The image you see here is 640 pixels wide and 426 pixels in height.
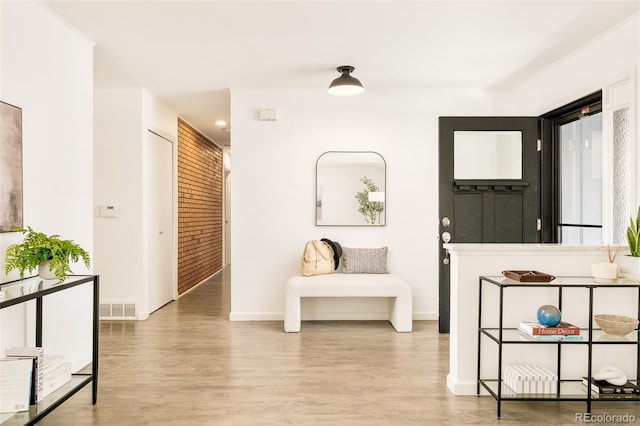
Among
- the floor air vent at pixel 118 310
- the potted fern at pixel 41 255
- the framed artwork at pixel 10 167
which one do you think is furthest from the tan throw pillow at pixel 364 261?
the framed artwork at pixel 10 167

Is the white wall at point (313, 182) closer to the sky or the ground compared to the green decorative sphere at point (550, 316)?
closer to the sky

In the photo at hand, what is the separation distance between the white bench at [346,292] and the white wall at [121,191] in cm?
176

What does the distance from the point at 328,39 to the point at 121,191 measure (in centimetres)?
293

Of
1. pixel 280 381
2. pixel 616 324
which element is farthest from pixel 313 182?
pixel 616 324

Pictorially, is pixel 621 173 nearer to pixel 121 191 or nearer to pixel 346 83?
pixel 346 83

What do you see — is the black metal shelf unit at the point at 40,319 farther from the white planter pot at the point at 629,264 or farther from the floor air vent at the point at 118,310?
the white planter pot at the point at 629,264

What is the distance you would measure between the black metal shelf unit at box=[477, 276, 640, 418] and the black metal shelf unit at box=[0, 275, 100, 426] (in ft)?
8.04

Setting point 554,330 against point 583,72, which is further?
point 583,72

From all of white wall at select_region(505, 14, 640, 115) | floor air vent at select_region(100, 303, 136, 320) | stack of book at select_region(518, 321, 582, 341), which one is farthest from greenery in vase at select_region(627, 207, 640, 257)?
floor air vent at select_region(100, 303, 136, 320)

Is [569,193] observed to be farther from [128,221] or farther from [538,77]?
[128,221]

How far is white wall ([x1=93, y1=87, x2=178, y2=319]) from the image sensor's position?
5.04m

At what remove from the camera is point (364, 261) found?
16.4 feet

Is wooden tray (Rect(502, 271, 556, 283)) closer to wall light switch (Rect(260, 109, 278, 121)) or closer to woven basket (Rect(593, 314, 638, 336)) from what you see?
woven basket (Rect(593, 314, 638, 336))

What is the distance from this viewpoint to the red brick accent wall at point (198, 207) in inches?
261
